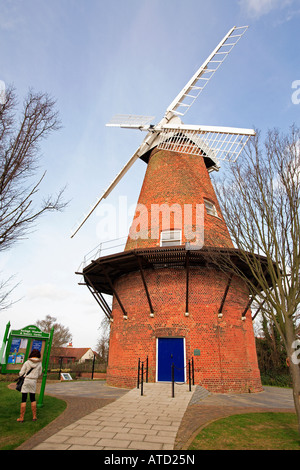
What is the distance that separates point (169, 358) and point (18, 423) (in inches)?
237

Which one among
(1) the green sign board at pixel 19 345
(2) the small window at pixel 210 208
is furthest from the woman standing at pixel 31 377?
(2) the small window at pixel 210 208

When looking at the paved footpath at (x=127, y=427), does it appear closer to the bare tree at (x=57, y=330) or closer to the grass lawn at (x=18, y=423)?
the grass lawn at (x=18, y=423)

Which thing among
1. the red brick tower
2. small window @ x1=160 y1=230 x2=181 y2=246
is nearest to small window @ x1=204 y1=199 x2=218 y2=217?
the red brick tower

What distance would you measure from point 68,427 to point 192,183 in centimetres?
1042

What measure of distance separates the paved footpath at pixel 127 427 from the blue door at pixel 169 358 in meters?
2.64

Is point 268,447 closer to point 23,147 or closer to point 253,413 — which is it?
point 253,413

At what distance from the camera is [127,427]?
479 cm

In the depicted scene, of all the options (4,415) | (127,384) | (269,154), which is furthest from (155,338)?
(269,154)

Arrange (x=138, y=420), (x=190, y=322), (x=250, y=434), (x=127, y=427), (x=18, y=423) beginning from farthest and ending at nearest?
(x=190, y=322) → (x=138, y=420) → (x=18, y=423) → (x=127, y=427) → (x=250, y=434)

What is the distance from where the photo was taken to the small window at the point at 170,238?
11207mm

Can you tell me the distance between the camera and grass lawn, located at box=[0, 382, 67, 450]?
4061 millimetres

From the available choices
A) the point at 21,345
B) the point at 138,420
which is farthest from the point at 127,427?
the point at 21,345

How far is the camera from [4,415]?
5547mm

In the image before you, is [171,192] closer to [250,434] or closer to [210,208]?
[210,208]
